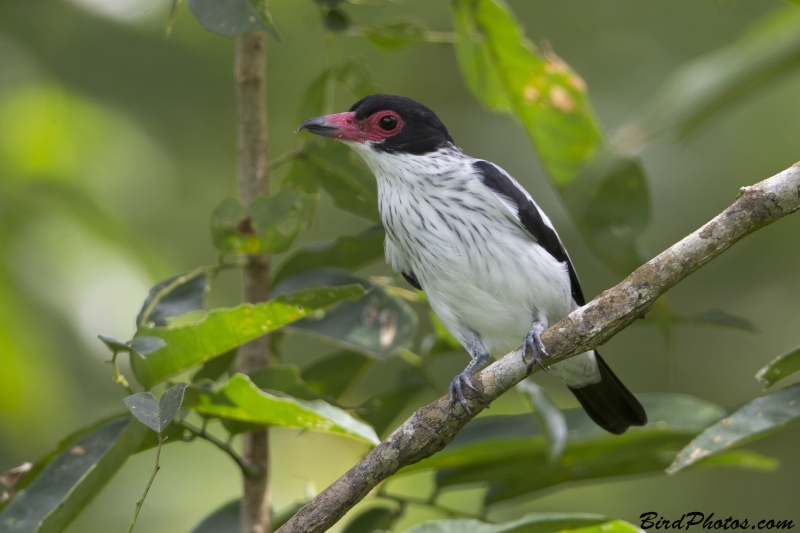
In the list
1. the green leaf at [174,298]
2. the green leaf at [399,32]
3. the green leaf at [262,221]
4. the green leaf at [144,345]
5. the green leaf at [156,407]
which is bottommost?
the green leaf at [156,407]

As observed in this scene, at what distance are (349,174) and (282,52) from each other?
8.94 ft

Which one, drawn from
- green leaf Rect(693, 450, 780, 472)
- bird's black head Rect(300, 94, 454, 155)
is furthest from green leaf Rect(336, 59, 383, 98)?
green leaf Rect(693, 450, 780, 472)

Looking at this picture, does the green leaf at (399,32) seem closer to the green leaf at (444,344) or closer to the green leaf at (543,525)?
the green leaf at (444,344)

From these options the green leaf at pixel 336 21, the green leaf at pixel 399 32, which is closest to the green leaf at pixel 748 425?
the green leaf at pixel 399 32

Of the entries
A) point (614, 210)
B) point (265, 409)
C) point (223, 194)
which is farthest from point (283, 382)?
point (223, 194)

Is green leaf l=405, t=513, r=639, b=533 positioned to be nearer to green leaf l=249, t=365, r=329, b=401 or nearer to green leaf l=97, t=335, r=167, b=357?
green leaf l=249, t=365, r=329, b=401

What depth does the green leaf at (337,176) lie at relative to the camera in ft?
9.84

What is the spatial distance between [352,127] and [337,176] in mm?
263

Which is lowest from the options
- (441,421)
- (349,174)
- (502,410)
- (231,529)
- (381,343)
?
(502,410)

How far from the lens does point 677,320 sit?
286cm

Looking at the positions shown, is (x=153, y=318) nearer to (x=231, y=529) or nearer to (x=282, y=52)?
(x=231, y=529)

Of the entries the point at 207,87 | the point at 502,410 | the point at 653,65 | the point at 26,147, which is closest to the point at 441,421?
the point at 502,410

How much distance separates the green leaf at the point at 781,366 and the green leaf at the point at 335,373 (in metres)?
1.40

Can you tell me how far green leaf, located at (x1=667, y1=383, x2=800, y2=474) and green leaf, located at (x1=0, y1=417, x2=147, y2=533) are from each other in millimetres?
1544
